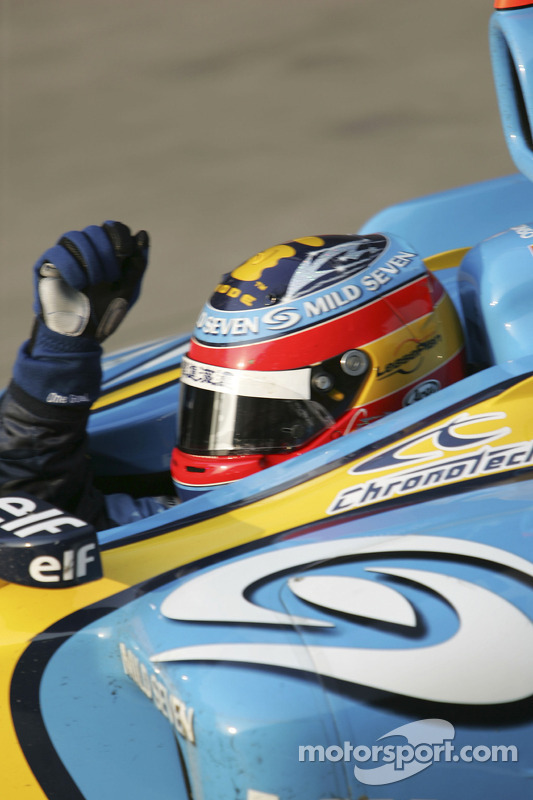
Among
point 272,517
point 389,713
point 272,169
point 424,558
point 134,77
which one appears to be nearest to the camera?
point 389,713

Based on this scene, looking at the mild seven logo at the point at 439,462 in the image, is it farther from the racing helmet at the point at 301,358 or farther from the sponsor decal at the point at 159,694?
the sponsor decal at the point at 159,694

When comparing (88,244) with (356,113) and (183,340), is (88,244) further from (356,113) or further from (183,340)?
(356,113)

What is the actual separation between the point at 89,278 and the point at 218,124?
12.6 feet

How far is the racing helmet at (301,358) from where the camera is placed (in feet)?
5.04

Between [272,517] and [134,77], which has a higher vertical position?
[134,77]

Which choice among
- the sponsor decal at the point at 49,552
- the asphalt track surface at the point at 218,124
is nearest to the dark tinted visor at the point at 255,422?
the sponsor decal at the point at 49,552

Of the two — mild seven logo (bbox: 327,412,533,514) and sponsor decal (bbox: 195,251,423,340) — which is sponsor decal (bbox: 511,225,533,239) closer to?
sponsor decal (bbox: 195,251,423,340)

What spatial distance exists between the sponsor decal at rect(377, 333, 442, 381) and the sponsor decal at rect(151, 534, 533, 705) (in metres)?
0.37

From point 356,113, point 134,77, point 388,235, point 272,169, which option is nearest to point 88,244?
point 388,235

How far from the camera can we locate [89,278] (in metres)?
1.68

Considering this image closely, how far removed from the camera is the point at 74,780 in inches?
48.9

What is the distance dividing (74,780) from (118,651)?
18 cm

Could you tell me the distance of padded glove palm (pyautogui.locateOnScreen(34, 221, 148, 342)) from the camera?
1673 mm

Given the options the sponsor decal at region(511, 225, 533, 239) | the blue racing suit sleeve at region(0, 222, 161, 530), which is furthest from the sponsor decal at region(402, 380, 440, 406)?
the blue racing suit sleeve at region(0, 222, 161, 530)
